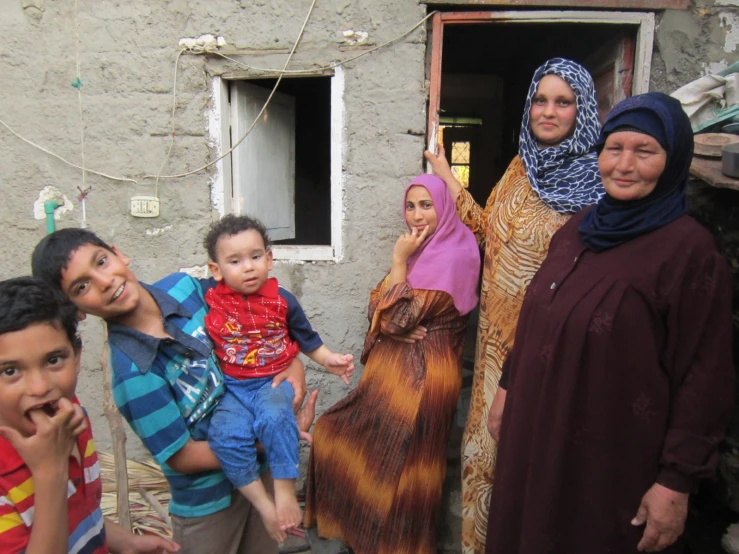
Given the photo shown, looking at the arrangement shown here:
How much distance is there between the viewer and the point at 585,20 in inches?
110

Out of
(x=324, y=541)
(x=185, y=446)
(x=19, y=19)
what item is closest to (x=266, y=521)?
(x=185, y=446)

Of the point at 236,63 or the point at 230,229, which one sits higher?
the point at 236,63

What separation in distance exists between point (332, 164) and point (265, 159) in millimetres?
586

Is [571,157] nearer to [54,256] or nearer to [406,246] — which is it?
[406,246]

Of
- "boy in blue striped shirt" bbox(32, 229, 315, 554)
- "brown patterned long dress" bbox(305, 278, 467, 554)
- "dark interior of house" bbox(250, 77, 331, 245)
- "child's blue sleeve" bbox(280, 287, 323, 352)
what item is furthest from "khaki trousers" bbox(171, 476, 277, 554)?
"dark interior of house" bbox(250, 77, 331, 245)

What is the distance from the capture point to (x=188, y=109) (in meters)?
2.99

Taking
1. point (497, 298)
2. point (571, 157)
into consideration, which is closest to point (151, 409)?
point (497, 298)

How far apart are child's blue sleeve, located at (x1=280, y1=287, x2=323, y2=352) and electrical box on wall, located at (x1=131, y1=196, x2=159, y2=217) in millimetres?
1540

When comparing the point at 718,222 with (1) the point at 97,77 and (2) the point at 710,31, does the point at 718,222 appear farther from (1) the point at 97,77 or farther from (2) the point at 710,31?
(1) the point at 97,77

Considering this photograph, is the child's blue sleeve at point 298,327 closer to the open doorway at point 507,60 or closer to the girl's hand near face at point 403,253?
the girl's hand near face at point 403,253

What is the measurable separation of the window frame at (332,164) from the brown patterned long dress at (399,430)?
2.08 feet

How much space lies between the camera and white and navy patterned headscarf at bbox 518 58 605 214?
2.12 metres

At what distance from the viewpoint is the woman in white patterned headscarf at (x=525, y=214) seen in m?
2.14

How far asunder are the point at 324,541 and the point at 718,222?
7.95 ft
